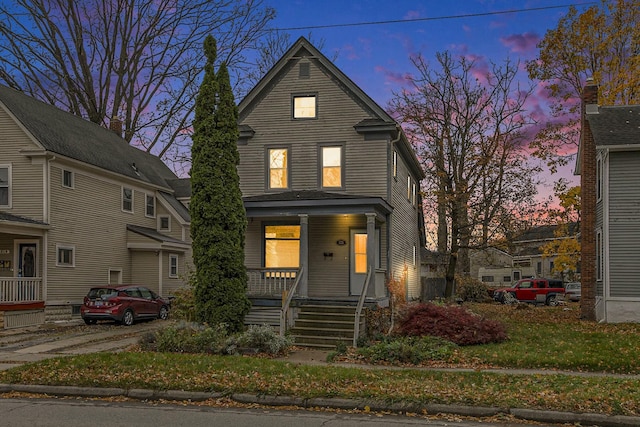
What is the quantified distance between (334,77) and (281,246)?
20.5ft

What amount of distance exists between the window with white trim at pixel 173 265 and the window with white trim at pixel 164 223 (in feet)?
6.90

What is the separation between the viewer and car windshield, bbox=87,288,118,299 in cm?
2297

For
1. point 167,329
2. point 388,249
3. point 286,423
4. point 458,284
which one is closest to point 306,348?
point 167,329

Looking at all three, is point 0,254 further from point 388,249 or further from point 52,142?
point 388,249

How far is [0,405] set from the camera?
31.4 ft

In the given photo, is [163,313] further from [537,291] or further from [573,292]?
[573,292]

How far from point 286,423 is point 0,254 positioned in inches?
789

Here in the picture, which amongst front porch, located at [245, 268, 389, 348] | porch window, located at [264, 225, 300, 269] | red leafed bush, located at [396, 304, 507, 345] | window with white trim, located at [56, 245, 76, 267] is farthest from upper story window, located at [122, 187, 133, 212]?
red leafed bush, located at [396, 304, 507, 345]

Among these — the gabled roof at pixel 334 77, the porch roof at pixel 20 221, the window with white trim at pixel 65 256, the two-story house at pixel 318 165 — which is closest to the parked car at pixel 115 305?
the window with white trim at pixel 65 256

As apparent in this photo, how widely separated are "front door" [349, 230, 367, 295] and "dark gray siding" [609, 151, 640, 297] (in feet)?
28.6

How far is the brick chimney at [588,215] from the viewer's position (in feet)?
75.2

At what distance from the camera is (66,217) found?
83.5 feet

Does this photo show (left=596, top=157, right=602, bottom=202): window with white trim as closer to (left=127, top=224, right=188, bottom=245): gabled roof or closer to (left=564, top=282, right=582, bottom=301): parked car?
(left=564, top=282, right=582, bottom=301): parked car

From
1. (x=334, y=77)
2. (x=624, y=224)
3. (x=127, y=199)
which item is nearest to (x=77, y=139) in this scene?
(x=127, y=199)
